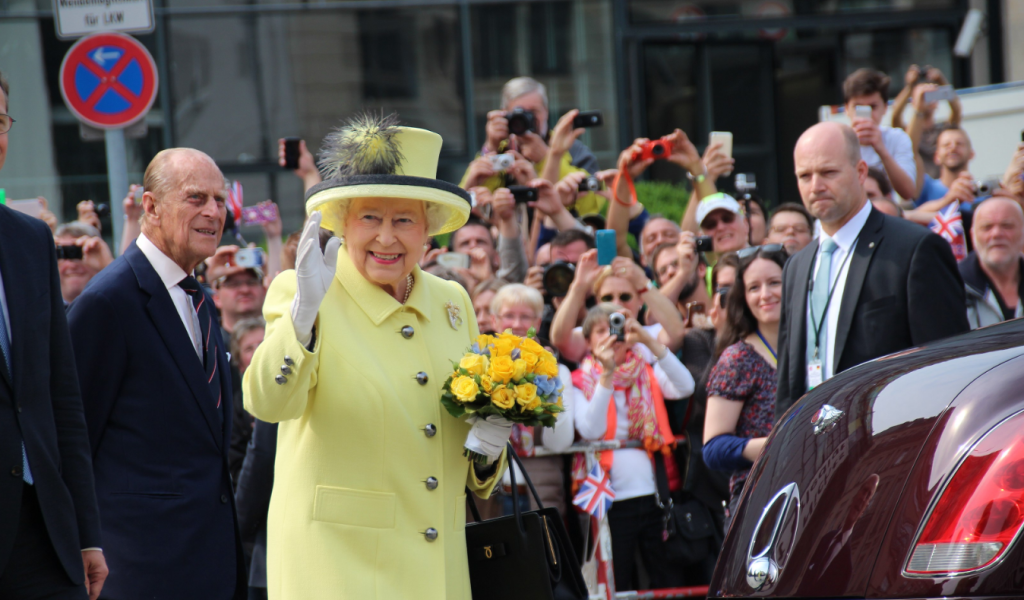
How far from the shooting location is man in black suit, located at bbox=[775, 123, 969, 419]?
404 cm

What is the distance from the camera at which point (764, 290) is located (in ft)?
16.5

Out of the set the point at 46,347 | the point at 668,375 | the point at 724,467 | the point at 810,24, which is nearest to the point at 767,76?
the point at 810,24

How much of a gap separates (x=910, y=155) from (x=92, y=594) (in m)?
6.38

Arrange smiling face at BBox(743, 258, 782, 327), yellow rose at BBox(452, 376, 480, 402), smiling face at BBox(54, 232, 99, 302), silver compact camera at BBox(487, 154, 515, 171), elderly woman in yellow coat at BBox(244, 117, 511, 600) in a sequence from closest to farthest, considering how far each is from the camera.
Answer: elderly woman in yellow coat at BBox(244, 117, 511, 600) < yellow rose at BBox(452, 376, 480, 402) < smiling face at BBox(743, 258, 782, 327) < smiling face at BBox(54, 232, 99, 302) < silver compact camera at BBox(487, 154, 515, 171)

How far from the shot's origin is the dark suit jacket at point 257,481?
473 cm

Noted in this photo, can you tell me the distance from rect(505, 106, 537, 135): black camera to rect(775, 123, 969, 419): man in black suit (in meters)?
2.95

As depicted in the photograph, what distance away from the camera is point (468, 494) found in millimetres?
3469

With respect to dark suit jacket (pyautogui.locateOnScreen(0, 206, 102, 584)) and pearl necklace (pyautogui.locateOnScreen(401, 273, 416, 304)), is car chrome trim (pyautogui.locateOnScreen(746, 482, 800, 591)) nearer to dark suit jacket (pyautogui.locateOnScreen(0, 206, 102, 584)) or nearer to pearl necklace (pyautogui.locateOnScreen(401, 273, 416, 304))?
pearl necklace (pyautogui.locateOnScreen(401, 273, 416, 304))

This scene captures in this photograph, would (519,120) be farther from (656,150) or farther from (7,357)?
(7,357)

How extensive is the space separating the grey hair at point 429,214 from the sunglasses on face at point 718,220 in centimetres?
358

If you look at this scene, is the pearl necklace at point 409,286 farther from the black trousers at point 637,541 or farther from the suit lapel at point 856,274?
the black trousers at point 637,541

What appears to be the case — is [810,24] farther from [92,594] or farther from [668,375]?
[92,594]

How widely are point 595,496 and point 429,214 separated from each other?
2.50 metres

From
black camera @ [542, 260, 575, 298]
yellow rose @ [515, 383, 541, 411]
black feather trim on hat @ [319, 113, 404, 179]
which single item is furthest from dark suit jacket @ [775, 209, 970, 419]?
black camera @ [542, 260, 575, 298]
